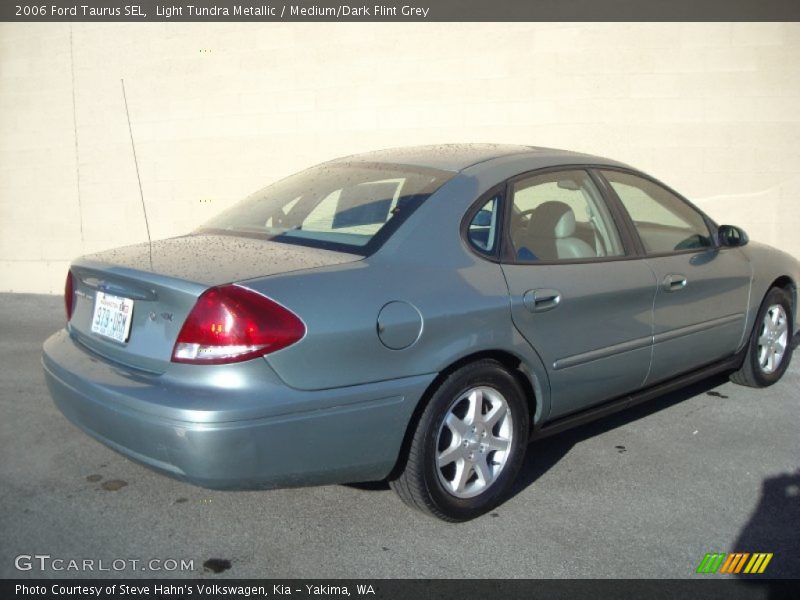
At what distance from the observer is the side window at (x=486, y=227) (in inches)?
135

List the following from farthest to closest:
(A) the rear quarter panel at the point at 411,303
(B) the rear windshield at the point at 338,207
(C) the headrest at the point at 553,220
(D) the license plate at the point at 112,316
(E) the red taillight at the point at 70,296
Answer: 1. (C) the headrest at the point at 553,220
2. (E) the red taillight at the point at 70,296
3. (B) the rear windshield at the point at 338,207
4. (D) the license plate at the point at 112,316
5. (A) the rear quarter panel at the point at 411,303

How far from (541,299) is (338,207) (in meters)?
0.99

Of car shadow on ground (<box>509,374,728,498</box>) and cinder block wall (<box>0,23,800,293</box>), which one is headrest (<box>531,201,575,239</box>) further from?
cinder block wall (<box>0,23,800,293</box>)

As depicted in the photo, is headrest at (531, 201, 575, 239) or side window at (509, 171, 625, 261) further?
headrest at (531, 201, 575, 239)

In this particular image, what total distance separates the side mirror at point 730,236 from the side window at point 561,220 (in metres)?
1.00

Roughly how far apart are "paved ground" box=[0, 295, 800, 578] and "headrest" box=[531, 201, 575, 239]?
1126 millimetres

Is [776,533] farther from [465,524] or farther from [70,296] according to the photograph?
[70,296]

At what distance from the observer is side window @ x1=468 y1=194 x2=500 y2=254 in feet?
11.2

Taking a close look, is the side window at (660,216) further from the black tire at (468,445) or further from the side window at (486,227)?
the black tire at (468,445)

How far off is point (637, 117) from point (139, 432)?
611 centimetres

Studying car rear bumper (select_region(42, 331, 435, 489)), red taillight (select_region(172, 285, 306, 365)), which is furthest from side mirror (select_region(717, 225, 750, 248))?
red taillight (select_region(172, 285, 306, 365))
